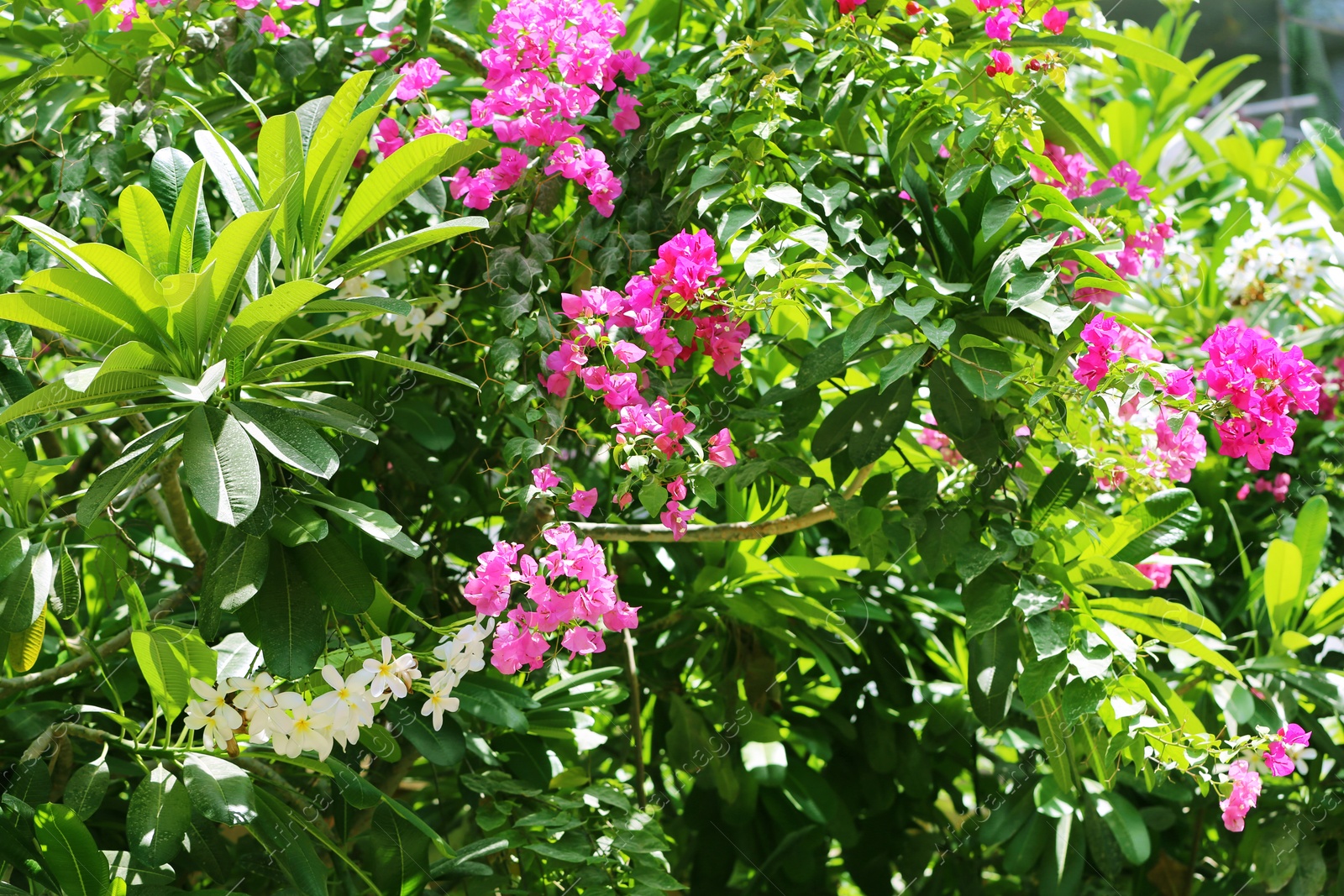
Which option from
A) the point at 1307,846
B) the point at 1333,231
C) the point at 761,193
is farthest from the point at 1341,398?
the point at 761,193

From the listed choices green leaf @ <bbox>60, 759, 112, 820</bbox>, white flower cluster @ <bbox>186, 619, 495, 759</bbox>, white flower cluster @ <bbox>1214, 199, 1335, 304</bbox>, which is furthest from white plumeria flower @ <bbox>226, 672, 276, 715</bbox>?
white flower cluster @ <bbox>1214, 199, 1335, 304</bbox>

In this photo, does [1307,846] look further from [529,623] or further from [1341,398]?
[529,623]

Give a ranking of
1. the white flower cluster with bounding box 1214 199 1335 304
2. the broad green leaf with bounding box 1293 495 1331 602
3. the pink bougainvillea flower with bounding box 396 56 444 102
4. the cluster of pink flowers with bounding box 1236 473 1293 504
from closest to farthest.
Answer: the pink bougainvillea flower with bounding box 396 56 444 102 → the broad green leaf with bounding box 1293 495 1331 602 → the cluster of pink flowers with bounding box 1236 473 1293 504 → the white flower cluster with bounding box 1214 199 1335 304

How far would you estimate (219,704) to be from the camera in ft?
3.27

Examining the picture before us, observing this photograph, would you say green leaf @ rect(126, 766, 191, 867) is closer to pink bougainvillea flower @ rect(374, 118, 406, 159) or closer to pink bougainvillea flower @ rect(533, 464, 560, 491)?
pink bougainvillea flower @ rect(533, 464, 560, 491)

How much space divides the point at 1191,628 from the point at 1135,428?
0.69 metres

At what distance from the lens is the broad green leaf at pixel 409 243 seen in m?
0.90

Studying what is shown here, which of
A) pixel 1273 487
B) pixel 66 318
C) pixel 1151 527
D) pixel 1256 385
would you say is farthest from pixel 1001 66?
pixel 1273 487

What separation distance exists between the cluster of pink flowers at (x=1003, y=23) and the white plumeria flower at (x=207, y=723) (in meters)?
1.02

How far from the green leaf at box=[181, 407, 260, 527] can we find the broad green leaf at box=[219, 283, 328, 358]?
60 millimetres

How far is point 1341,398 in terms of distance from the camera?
199cm

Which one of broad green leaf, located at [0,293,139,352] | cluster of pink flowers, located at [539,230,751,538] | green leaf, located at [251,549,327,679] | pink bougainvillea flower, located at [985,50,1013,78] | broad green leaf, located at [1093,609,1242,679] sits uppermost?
pink bougainvillea flower, located at [985,50,1013,78]

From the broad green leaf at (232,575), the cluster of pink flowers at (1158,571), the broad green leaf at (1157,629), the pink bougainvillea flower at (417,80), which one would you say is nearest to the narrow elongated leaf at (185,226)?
the broad green leaf at (232,575)

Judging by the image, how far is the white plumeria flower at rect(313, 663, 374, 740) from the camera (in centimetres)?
95
